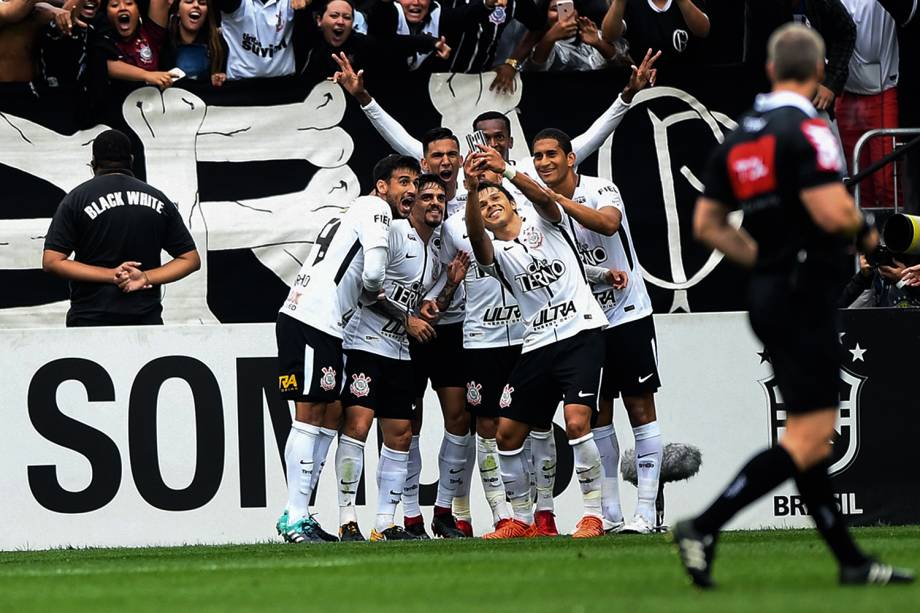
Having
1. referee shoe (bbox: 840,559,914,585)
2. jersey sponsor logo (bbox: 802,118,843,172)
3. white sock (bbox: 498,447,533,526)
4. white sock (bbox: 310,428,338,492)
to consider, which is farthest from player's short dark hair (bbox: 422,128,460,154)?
Answer: referee shoe (bbox: 840,559,914,585)

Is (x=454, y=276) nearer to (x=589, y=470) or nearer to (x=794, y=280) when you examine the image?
(x=589, y=470)

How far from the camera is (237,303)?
12906mm

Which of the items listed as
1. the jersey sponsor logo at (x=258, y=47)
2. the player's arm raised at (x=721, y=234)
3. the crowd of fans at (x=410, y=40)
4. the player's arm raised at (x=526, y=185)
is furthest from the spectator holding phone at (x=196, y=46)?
the player's arm raised at (x=721, y=234)

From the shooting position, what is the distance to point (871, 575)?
236 inches

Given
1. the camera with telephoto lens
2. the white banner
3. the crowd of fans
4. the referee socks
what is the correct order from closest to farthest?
the referee socks, the camera with telephoto lens, the white banner, the crowd of fans

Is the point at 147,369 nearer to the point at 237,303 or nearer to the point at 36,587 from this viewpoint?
the point at 237,303

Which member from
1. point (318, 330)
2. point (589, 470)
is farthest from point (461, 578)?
point (318, 330)

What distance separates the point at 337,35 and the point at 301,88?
1.71 ft

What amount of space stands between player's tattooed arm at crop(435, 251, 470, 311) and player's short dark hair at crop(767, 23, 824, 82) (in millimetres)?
5519

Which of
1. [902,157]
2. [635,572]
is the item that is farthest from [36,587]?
[902,157]

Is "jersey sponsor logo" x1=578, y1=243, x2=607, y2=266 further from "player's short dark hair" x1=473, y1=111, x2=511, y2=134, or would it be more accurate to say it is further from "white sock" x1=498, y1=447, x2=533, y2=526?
"white sock" x1=498, y1=447, x2=533, y2=526

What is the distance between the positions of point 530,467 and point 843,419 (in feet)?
8.42

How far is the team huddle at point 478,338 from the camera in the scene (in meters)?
10.7

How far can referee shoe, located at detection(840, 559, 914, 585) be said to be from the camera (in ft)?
19.7
